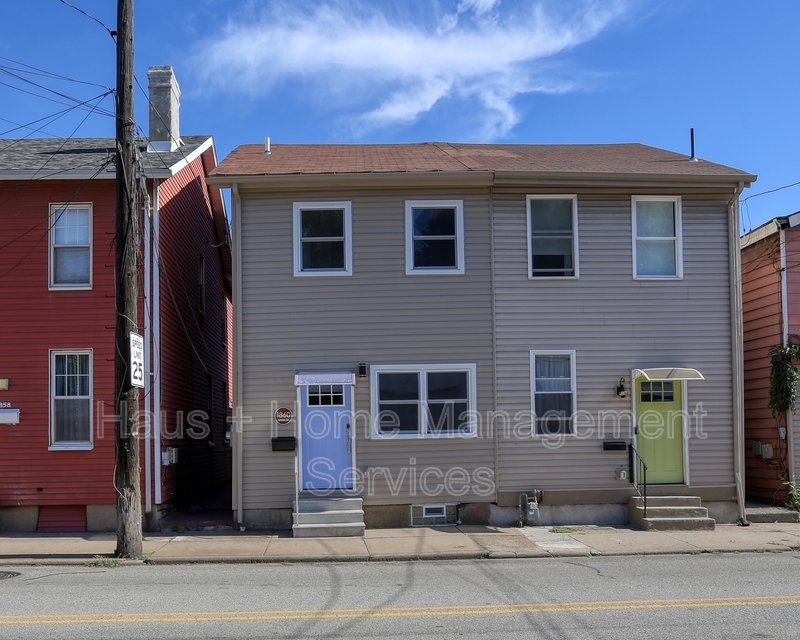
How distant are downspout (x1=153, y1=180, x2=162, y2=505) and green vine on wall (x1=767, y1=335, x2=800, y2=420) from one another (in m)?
11.4

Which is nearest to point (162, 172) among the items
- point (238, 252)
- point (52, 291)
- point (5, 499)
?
point (238, 252)

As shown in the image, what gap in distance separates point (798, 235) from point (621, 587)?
9.37 metres

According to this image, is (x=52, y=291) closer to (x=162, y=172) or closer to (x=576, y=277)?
(x=162, y=172)

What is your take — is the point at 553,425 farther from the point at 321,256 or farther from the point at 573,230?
the point at 321,256

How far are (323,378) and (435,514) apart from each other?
10.2 feet

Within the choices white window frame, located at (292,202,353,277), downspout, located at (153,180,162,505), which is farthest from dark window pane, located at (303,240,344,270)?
downspout, located at (153,180,162,505)

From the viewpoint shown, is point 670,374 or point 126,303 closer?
point 126,303

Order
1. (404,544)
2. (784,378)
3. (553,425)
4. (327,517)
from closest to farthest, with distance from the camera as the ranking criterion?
(404,544), (327,517), (553,425), (784,378)

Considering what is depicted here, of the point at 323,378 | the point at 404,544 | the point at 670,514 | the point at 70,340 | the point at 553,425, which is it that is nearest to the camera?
the point at 404,544

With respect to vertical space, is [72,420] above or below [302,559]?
above

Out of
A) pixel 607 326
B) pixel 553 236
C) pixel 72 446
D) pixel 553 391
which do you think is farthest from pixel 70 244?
pixel 607 326

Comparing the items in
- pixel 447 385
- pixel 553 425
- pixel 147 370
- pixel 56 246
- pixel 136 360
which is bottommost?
pixel 553 425

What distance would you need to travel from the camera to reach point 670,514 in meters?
13.7

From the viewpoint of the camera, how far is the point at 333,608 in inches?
319
